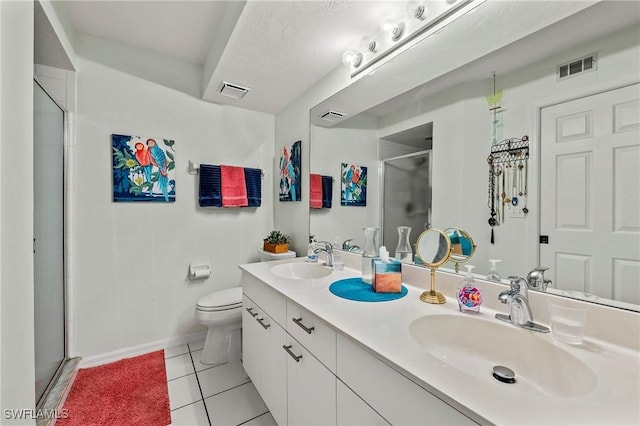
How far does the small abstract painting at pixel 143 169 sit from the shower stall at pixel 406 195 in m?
1.71

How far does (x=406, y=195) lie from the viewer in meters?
1.36

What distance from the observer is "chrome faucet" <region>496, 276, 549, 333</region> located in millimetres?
808

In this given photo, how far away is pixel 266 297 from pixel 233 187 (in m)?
1.28

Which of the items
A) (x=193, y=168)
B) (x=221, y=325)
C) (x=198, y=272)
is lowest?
(x=221, y=325)

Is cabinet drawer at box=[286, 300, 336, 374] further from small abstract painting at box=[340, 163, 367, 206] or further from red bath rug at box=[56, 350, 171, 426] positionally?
red bath rug at box=[56, 350, 171, 426]

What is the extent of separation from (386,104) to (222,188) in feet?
5.03

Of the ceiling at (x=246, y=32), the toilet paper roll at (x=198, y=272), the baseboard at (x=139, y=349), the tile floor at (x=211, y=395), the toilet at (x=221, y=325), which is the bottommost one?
the tile floor at (x=211, y=395)

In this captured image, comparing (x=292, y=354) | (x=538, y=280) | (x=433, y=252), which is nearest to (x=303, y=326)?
(x=292, y=354)

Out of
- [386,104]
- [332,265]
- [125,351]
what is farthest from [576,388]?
[125,351]

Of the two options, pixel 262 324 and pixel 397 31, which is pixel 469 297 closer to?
pixel 262 324

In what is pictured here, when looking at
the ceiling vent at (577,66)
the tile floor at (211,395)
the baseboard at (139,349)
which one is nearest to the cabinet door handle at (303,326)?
the tile floor at (211,395)

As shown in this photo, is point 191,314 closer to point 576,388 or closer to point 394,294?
point 394,294

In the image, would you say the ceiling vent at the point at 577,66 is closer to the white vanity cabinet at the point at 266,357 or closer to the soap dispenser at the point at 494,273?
the soap dispenser at the point at 494,273

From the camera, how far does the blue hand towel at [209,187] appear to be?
7.23ft
